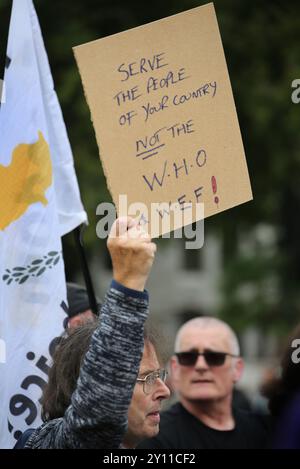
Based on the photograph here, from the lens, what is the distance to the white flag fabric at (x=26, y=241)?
3443 millimetres

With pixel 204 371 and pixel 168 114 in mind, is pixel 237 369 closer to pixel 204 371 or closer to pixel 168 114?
pixel 204 371

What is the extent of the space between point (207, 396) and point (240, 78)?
716 centimetres

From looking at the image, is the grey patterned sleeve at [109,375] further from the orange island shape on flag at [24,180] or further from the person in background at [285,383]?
the orange island shape on flag at [24,180]

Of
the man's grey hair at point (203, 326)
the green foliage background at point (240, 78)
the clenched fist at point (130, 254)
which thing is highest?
the green foliage background at point (240, 78)

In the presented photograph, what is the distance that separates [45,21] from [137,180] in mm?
7338

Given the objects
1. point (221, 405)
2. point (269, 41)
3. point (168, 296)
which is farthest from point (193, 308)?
point (221, 405)

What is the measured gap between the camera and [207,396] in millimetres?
4539

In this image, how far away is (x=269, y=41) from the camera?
442 inches

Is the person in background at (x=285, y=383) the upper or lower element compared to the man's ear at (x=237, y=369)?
lower

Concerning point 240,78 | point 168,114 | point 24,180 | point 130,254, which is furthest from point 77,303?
point 240,78

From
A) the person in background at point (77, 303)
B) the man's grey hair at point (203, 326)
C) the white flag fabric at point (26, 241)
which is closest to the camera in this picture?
the white flag fabric at point (26, 241)

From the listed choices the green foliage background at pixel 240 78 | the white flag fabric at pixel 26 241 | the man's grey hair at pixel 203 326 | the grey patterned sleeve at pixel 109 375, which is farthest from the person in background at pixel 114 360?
the green foliage background at pixel 240 78

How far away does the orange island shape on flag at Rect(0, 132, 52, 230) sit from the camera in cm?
351

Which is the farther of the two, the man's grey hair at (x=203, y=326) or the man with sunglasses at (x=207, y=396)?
the man's grey hair at (x=203, y=326)
